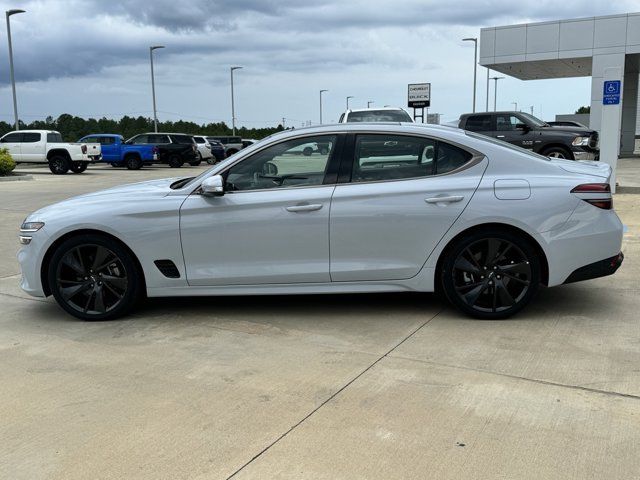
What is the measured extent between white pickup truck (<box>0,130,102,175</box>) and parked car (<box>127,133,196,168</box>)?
4.33 meters

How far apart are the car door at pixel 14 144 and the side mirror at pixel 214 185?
24315mm

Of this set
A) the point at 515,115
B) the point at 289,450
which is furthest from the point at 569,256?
the point at 515,115

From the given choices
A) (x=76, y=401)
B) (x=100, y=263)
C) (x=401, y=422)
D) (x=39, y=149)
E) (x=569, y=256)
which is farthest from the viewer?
(x=39, y=149)

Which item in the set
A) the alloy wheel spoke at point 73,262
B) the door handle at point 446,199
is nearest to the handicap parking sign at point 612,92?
the door handle at point 446,199

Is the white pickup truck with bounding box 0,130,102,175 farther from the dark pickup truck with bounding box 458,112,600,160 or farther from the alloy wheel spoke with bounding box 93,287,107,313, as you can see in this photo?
the alloy wheel spoke with bounding box 93,287,107,313

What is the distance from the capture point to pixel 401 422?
10.7 ft

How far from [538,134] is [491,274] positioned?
42.9 ft

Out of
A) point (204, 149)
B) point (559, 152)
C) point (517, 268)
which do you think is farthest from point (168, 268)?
point (204, 149)

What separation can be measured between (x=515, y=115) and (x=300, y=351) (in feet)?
48.5

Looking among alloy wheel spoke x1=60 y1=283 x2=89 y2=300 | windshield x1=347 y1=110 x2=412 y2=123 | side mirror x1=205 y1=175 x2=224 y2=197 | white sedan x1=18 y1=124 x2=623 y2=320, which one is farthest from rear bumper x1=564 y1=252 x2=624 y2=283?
windshield x1=347 y1=110 x2=412 y2=123

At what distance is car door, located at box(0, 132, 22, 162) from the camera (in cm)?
2614

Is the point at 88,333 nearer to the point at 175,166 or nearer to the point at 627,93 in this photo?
the point at 175,166

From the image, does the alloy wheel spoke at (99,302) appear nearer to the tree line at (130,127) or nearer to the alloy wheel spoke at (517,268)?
the alloy wheel spoke at (517,268)

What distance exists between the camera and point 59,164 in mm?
25734
